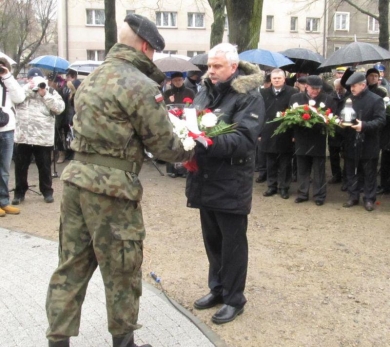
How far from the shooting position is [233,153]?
3.94m

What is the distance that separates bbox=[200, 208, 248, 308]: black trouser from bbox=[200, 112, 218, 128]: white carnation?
0.74 m

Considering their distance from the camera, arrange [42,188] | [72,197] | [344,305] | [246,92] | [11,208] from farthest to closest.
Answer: [42,188]
[11,208]
[344,305]
[246,92]
[72,197]

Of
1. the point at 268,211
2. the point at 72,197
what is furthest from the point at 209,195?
the point at 268,211

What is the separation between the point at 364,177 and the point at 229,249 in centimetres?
436

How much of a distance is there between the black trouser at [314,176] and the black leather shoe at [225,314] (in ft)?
13.8

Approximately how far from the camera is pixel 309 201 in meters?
8.45

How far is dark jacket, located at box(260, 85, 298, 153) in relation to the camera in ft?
28.5

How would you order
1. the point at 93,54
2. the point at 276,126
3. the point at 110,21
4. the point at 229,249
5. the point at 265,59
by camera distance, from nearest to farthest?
the point at 229,249
the point at 276,126
the point at 265,59
the point at 110,21
the point at 93,54

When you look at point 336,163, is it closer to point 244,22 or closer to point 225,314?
point 244,22

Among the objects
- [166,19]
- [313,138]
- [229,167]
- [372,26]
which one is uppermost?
[166,19]

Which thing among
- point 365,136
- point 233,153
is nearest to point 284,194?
point 365,136

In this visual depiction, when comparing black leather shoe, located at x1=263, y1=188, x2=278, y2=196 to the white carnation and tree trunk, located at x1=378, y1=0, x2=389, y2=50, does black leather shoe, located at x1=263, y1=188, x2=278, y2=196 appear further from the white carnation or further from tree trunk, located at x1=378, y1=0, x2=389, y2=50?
tree trunk, located at x1=378, y1=0, x2=389, y2=50

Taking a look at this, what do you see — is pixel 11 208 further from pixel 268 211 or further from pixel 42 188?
pixel 268 211

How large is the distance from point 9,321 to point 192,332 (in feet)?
4.68
